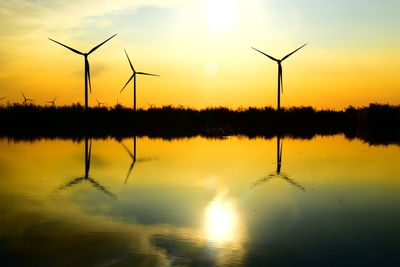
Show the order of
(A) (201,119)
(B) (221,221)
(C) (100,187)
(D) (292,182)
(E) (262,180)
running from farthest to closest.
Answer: (A) (201,119)
(E) (262,180)
(D) (292,182)
(C) (100,187)
(B) (221,221)

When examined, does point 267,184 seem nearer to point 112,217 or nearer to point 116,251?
point 112,217

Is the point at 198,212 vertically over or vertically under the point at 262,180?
under

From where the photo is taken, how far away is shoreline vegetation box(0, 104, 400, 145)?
159 ft

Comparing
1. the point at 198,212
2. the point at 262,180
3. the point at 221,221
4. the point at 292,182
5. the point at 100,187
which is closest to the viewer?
the point at 221,221

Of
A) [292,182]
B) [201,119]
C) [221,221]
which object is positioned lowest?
[221,221]

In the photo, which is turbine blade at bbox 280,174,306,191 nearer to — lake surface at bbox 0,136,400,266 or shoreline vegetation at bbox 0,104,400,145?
lake surface at bbox 0,136,400,266

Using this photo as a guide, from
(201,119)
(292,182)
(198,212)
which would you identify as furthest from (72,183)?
(201,119)

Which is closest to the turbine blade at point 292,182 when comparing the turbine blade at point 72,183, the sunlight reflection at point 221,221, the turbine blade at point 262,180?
the turbine blade at point 262,180

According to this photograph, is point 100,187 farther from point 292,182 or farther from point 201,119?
point 201,119

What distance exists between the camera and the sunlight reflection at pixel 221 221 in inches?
338

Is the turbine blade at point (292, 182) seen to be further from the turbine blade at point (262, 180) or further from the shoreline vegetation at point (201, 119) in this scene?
the shoreline vegetation at point (201, 119)

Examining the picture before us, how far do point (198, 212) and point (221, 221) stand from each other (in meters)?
0.99

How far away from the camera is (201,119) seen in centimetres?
5894

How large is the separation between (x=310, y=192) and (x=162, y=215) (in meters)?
4.85
